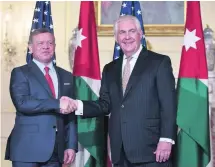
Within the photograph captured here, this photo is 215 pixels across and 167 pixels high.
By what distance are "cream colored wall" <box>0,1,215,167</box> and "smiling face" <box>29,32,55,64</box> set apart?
2.48 m

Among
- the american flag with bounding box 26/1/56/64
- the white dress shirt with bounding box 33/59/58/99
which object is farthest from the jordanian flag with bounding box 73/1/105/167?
the white dress shirt with bounding box 33/59/58/99

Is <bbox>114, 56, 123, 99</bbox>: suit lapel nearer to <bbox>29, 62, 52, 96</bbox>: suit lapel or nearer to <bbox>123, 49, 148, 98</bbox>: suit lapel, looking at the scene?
<bbox>123, 49, 148, 98</bbox>: suit lapel

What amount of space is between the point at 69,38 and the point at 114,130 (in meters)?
2.90

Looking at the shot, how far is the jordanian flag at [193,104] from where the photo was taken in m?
2.78

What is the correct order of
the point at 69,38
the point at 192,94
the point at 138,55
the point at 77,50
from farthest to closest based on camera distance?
the point at 69,38, the point at 77,50, the point at 192,94, the point at 138,55

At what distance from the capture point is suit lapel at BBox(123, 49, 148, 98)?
226 centimetres

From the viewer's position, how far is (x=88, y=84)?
10.4 ft

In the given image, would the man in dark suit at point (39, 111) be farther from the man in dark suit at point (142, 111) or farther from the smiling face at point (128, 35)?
the smiling face at point (128, 35)

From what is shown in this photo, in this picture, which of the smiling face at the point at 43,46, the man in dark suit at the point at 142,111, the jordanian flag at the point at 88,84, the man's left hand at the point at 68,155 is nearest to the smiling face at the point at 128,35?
the man in dark suit at the point at 142,111

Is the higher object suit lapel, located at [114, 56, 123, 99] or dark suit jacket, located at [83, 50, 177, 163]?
suit lapel, located at [114, 56, 123, 99]

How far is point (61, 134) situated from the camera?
2420 millimetres

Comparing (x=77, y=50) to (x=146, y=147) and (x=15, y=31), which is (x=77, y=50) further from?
(x=15, y=31)

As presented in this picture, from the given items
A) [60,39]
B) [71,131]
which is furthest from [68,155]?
[60,39]

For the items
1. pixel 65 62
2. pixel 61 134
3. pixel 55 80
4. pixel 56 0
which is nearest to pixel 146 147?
pixel 61 134
